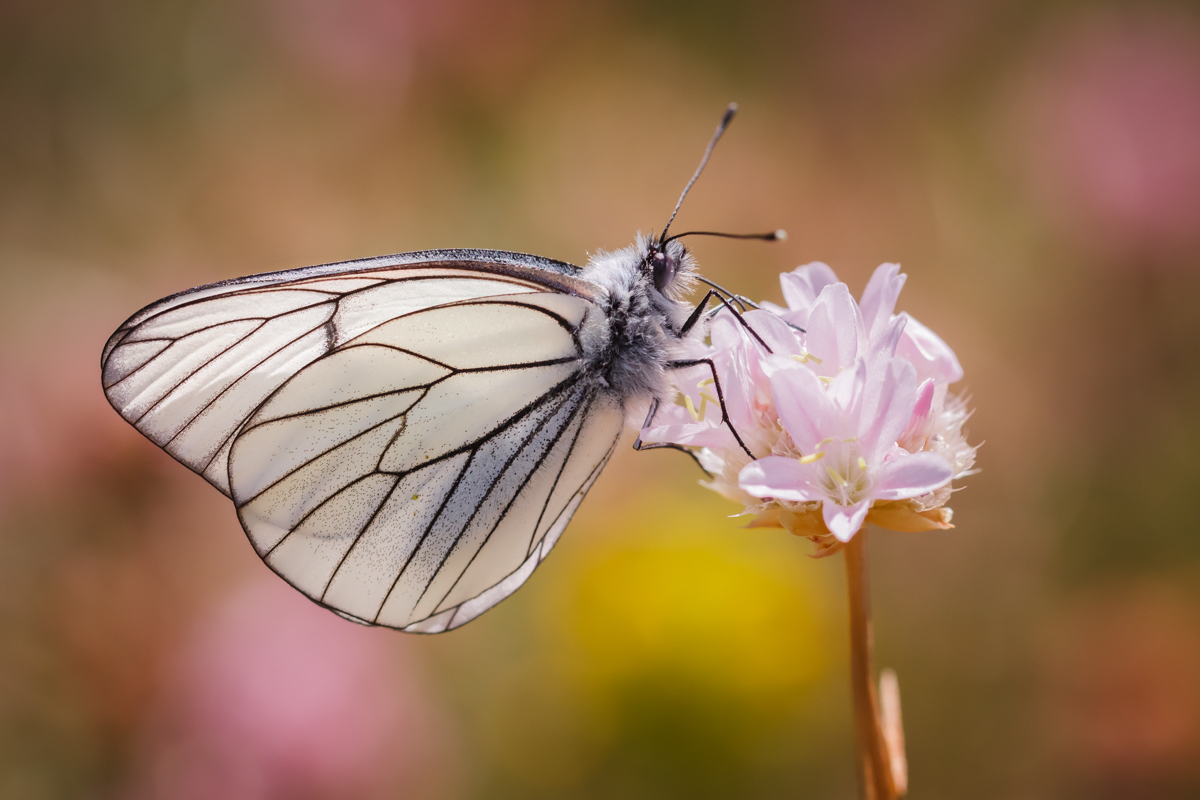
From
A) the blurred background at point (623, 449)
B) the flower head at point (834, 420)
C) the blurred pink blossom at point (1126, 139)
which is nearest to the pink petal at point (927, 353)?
the flower head at point (834, 420)

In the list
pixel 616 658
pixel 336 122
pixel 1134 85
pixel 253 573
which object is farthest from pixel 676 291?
pixel 336 122

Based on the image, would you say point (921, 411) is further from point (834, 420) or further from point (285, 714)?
point (285, 714)

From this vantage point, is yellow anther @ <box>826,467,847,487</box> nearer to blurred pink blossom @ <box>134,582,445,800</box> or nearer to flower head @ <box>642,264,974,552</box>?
flower head @ <box>642,264,974,552</box>

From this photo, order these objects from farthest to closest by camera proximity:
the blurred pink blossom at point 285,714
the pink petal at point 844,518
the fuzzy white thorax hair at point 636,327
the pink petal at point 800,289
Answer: the blurred pink blossom at point 285,714 → the fuzzy white thorax hair at point 636,327 → the pink petal at point 800,289 → the pink petal at point 844,518

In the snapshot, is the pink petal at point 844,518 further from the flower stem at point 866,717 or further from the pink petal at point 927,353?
the pink petal at point 927,353

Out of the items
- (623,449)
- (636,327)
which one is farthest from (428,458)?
(623,449)
